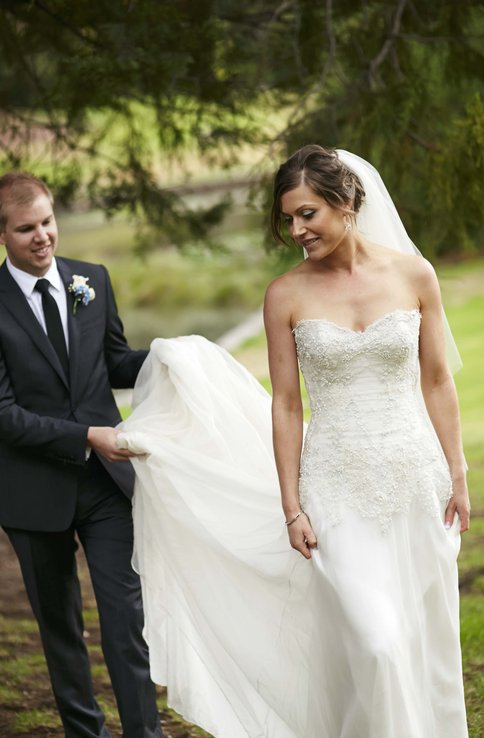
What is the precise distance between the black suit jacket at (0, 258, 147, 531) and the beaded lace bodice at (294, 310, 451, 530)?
918 millimetres

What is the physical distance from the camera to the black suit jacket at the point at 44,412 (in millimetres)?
4461

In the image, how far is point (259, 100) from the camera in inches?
271

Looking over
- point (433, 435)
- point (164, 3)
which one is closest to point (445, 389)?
point (433, 435)

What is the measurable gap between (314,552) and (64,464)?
1067 millimetres

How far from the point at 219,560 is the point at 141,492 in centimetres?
38

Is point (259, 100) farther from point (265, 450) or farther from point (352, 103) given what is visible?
point (265, 450)

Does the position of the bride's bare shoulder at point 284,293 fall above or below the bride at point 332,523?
above

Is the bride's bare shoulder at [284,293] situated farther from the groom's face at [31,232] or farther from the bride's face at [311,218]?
the groom's face at [31,232]

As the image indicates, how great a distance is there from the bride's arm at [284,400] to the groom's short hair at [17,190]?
982mm

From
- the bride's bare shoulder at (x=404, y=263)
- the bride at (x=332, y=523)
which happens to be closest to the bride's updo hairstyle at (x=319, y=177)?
the bride at (x=332, y=523)

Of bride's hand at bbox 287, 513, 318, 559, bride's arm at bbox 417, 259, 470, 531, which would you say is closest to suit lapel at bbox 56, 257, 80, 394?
bride's hand at bbox 287, 513, 318, 559

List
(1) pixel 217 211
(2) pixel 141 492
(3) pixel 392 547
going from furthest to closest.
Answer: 1. (1) pixel 217 211
2. (2) pixel 141 492
3. (3) pixel 392 547

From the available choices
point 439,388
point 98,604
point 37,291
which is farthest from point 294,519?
point 37,291

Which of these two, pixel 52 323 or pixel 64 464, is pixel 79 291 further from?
pixel 64 464
